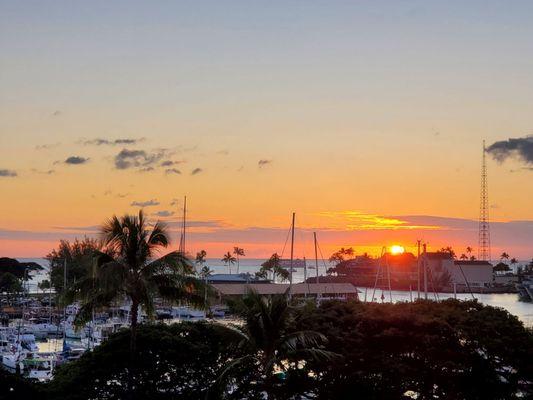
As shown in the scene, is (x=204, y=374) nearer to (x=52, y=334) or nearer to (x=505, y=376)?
(x=505, y=376)

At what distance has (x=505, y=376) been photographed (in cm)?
2981

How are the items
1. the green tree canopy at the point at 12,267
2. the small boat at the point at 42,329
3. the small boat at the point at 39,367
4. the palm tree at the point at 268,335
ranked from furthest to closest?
the green tree canopy at the point at 12,267, the small boat at the point at 42,329, the small boat at the point at 39,367, the palm tree at the point at 268,335

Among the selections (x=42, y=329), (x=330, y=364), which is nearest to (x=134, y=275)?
(x=330, y=364)

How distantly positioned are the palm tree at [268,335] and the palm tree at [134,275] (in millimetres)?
2279

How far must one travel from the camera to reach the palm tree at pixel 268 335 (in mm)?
26953

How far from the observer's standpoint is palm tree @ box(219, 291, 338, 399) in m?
27.0

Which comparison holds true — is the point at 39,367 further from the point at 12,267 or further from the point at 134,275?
the point at 12,267

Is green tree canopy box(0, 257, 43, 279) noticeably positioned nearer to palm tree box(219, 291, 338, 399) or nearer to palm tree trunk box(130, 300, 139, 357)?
palm tree trunk box(130, 300, 139, 357)

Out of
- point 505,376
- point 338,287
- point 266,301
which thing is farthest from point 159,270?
point 338,287

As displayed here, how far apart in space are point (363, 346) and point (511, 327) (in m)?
6.05

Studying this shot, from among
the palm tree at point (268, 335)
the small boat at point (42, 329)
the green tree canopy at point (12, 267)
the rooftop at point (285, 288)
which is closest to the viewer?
the palm tree at point (268, 335)

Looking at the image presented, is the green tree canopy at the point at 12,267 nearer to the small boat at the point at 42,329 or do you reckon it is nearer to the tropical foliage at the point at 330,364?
the small boat at the point at 42,329

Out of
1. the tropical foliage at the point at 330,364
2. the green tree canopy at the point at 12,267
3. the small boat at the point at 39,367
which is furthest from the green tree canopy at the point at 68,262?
the tropical foliage at the point at 330,364

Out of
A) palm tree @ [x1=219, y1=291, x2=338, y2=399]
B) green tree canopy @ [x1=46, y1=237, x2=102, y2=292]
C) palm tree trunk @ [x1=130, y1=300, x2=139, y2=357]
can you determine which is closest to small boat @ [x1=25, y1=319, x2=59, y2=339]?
green tree canopy @ [x1=46, y1=237, x2=102, y2=292]
